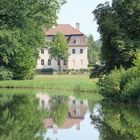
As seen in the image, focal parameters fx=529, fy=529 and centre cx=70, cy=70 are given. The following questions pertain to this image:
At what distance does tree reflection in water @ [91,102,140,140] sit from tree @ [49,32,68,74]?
228ft

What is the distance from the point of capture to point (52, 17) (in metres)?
44.3

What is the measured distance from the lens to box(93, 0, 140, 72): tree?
39625mm

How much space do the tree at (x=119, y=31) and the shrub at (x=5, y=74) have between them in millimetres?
24877

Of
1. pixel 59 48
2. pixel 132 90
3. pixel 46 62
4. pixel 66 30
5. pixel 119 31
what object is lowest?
pixel 132 90

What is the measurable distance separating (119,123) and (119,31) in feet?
56.6

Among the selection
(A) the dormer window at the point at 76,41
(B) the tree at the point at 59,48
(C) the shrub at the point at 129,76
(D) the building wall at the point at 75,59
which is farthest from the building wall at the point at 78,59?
(C) the shrub at the point at 129,76

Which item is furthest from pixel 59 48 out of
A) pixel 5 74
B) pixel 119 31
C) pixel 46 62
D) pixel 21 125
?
pixel 21 125

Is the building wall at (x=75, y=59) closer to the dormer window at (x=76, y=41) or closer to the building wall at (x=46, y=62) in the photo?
the building wall at (x=46, y=62)

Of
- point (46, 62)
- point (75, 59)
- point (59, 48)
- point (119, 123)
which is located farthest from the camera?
point (75, 59)

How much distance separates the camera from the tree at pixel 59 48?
102 m

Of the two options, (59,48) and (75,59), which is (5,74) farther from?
(75,59)

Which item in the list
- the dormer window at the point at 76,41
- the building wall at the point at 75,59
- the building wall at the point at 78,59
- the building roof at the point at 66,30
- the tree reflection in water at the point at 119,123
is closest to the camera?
the tree reflection in water at the point at 119,123

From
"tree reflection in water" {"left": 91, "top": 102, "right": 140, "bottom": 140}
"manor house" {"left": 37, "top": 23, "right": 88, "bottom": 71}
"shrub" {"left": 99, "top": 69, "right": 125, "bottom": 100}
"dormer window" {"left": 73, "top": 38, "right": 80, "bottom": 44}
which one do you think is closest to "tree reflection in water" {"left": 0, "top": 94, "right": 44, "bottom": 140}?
"tree reflection in water" {"left": 91, "top": 102, "right": 140, "bottom": 140}

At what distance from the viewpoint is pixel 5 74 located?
217ft
